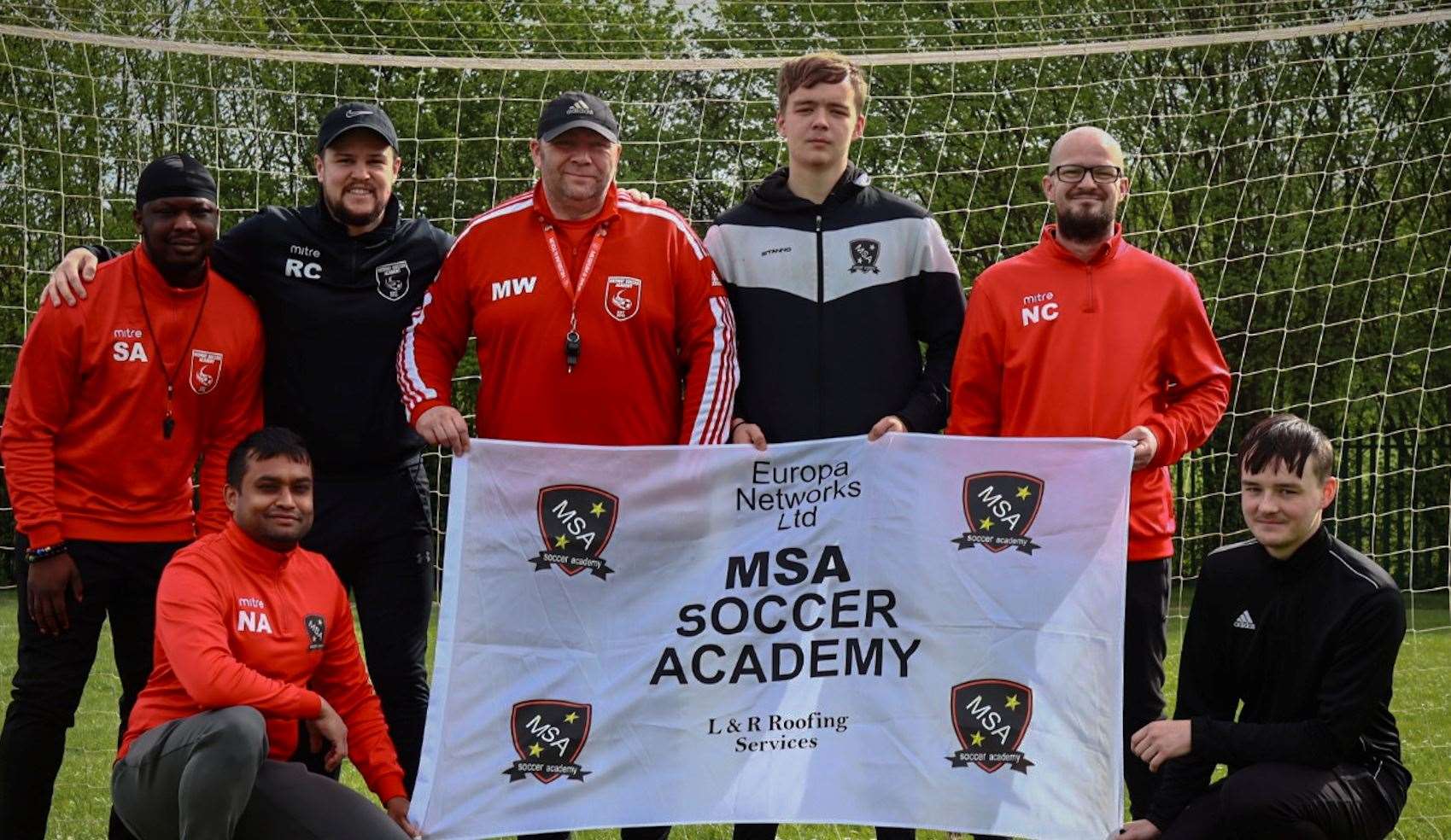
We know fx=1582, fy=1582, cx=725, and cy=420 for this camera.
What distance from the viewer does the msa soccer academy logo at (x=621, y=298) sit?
4.49m

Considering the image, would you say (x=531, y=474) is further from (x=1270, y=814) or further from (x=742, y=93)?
(x=742, y=93)

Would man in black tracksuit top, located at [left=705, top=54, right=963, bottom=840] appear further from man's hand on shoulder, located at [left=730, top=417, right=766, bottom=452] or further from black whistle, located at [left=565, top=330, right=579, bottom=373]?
black whistle, located at [left=565, top=330, right=579, bottom=373]

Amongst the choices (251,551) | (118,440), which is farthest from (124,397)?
(251,551)

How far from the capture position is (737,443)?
448cm

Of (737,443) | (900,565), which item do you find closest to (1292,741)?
(900,565)

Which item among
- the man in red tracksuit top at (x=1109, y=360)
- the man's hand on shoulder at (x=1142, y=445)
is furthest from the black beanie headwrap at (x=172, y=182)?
the man's hand on shoulder at (x=1142, y=445)

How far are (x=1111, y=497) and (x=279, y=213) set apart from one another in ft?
8.77

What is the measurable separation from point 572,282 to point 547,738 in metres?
1.28

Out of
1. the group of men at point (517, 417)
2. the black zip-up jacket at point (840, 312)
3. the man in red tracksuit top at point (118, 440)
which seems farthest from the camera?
the man in red tracksuit top at point (118, 440)

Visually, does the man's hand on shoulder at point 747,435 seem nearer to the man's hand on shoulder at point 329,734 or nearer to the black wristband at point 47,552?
the man's hand on shoulder at point 329,734

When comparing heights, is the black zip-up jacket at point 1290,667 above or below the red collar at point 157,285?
below

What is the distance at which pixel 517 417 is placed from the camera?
179 inches

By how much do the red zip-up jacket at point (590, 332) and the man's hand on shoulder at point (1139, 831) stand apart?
59.5 inches

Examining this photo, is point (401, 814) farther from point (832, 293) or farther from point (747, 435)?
point (832, 293)
